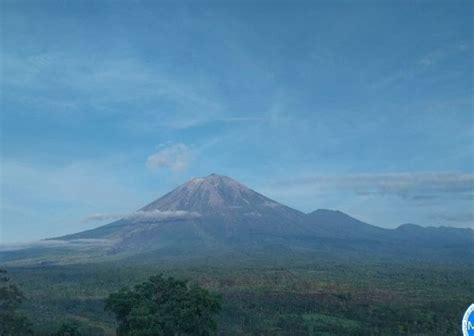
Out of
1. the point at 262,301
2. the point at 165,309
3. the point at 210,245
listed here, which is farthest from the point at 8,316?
the point at 210,245

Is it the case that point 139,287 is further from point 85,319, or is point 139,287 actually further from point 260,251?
point 260,251

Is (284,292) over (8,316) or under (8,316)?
under

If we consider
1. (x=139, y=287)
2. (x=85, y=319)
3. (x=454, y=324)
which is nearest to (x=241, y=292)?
(x=85, y=319)

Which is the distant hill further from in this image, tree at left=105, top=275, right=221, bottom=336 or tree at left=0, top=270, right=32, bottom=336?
tree at left=0, top=270, right=32, bottom=336

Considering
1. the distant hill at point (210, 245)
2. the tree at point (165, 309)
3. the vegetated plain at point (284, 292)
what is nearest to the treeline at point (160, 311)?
the tree at point (165, 309)

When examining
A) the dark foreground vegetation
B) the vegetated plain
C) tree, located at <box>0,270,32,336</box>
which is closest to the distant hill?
the vegetated plain

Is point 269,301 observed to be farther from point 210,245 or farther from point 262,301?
point 210,245

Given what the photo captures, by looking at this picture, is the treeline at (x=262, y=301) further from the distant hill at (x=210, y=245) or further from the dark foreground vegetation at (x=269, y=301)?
the distant hill at (x=210, y=245)
